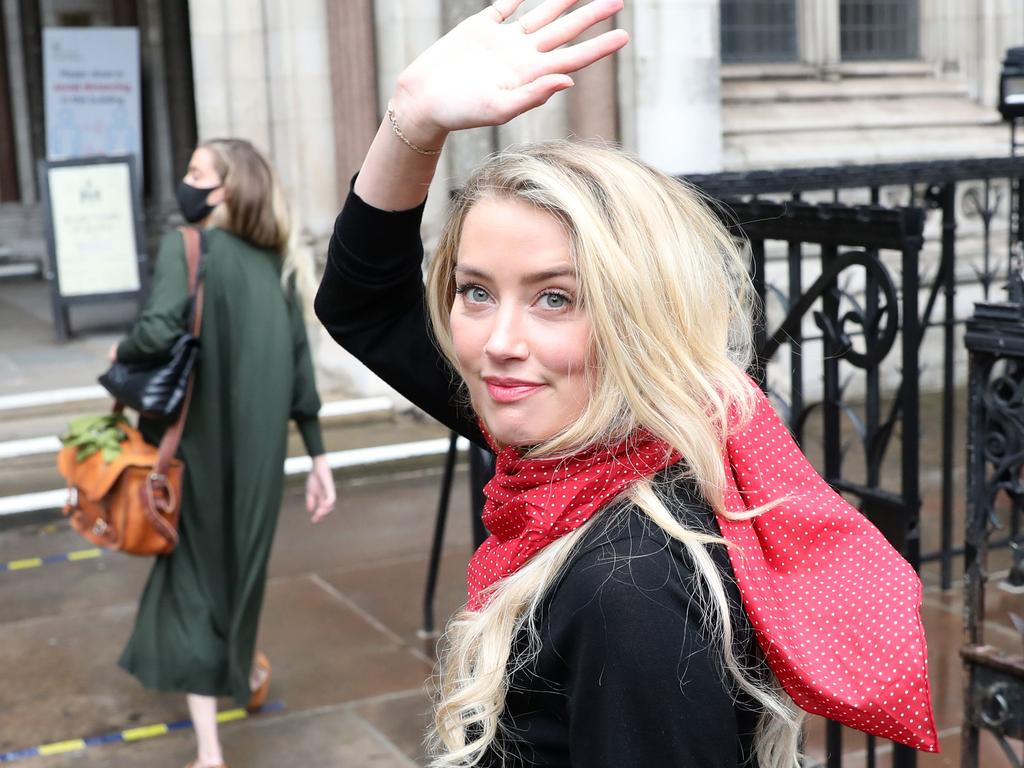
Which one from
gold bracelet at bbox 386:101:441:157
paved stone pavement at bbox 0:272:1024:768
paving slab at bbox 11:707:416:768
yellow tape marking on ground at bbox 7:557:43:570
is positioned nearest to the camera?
gold bracelet at bbox 386:101:441:157

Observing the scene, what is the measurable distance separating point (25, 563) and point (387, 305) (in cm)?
502

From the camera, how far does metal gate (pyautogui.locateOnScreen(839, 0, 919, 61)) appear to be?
10.5 meters

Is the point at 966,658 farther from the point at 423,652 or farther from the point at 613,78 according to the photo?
the point at 613,78

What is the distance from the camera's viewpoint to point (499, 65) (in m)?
1.53

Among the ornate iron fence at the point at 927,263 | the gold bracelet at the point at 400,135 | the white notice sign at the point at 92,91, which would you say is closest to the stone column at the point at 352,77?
the ornate iron fence at the point at 927,263

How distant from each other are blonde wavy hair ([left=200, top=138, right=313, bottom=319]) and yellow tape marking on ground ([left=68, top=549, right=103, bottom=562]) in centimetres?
249

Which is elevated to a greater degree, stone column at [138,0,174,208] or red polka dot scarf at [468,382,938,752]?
stone column at [138,0,174,208]

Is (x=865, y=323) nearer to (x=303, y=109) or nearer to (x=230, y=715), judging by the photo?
(x=230, y=715)

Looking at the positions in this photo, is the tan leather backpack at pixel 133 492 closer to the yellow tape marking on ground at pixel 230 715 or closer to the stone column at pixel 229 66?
the yellow tape marking on ground at pixel 230 715

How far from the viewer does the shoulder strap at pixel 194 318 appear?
433 cm

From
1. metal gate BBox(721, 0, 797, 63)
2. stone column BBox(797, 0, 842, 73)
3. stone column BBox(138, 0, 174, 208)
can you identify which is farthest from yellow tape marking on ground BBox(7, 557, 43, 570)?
stone column BBox(138, 0, 174, 208)

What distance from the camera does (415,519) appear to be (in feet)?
23.0

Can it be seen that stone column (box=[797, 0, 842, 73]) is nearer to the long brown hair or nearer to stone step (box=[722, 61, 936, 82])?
stone step (box=[722, 61, 936, 82])

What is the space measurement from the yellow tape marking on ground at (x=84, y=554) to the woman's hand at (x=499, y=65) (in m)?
5.35
